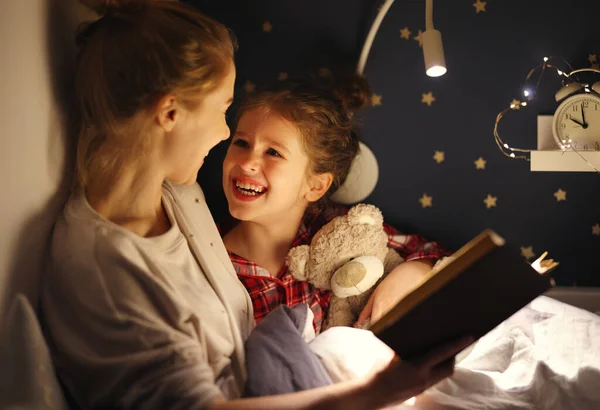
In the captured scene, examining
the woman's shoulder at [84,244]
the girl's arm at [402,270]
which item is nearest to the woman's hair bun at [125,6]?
the woman's shoulder at [84,244]

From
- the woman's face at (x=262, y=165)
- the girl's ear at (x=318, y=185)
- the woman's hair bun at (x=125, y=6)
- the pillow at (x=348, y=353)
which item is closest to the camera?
the woman's hair bun at (x=125, y=6)

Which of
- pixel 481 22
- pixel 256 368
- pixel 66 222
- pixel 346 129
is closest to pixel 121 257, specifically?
pixel 66 222

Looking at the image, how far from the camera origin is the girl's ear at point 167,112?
0.77 meters

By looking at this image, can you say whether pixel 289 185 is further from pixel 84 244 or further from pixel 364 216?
pixel 84 244

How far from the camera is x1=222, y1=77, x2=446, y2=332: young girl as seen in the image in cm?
108

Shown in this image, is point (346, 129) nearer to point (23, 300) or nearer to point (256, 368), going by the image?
point (256, 368)

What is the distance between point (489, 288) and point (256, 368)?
394 millimetres

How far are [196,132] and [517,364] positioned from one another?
758mm

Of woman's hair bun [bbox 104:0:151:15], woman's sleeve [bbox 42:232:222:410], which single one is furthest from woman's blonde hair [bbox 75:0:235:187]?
woman's sleeve [bbox 42:232:222:410]

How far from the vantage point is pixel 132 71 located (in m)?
0.73

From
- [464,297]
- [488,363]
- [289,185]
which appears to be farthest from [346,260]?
[464,297]

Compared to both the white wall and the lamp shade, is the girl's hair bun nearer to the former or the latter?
the lamp shade

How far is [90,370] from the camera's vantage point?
0.69 meters

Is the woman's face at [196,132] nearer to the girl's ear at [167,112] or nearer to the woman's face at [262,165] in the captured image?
the girl's ear at [167,112]
